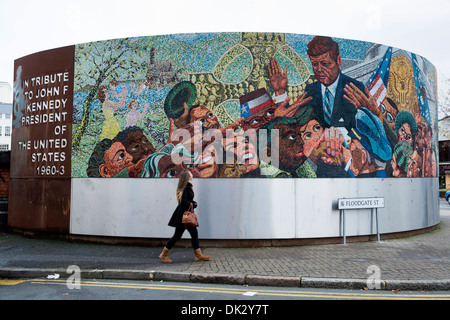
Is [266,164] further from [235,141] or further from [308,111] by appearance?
[308,111]

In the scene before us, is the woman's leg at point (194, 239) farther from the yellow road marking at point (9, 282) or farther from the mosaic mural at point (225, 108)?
the yellow road marking at point (9, 282)

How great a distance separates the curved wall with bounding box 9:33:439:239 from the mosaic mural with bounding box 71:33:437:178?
3 cm

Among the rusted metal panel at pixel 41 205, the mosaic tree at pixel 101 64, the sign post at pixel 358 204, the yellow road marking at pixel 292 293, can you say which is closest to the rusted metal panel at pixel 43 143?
the rusted metal panel at pixel 41 205

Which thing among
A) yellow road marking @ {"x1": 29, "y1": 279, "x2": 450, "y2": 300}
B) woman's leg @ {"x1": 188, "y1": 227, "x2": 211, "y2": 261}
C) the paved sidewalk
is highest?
woman's leg @ {"x1": 188, "y1": 227, "x2": 211, "y2": 261}

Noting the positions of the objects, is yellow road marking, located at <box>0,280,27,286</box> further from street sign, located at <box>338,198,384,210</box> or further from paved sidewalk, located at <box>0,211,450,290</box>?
street sign, located at <box>338,198,384,210</box>

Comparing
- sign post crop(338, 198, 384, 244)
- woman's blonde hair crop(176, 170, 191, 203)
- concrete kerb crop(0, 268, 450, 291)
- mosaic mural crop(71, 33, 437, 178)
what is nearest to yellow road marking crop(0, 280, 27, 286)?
concrete kerb crop(0, 268, 450, 291)

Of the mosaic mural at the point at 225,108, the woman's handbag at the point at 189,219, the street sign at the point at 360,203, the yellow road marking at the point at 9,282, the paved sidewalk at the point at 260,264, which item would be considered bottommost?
the yellow road marking at the point at 9,282

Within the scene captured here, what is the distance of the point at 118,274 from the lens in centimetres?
648

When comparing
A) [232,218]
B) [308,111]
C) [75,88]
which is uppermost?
[75,88]

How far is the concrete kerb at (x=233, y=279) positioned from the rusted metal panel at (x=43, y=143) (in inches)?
121

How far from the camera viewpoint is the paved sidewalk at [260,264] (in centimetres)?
602

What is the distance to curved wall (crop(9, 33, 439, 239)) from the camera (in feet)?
29.3

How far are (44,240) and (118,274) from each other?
4.34 metres
